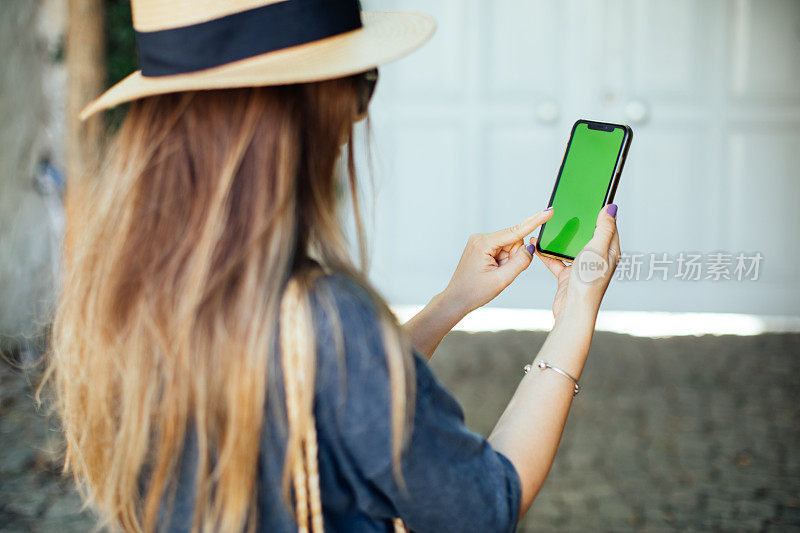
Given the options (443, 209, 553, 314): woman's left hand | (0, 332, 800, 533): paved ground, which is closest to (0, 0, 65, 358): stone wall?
(0, 332, 800, 533): paved ground

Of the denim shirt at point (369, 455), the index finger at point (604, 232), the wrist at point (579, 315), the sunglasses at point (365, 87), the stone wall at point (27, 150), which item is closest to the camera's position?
the denim shirt at point (369, 455)

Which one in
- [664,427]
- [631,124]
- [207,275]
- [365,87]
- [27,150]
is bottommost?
[664,427]

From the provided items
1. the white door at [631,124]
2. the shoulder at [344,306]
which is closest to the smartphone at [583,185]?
the shoulder at [344,306]

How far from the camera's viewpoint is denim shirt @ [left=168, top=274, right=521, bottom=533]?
2.67 ft

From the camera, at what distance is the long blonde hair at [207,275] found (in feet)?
2.68

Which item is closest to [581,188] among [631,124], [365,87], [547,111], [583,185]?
[583,185]

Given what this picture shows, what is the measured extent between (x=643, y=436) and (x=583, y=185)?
6.20ft

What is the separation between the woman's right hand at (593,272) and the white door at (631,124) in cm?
298

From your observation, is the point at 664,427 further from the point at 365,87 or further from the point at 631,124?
the point at 365,87

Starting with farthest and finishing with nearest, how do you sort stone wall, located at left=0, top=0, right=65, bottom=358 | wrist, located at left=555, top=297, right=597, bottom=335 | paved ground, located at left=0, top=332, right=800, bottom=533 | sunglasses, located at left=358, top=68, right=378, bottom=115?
stone wall, located at left=0, top=0, right=65, bottom=358, paved ground, located at left=0, top=332, right=800, bottom=533, wrist, located at left=555, top=297, right=597, bottom=335, sunglasses, located at left=358, top=68, right=378, bottom=115

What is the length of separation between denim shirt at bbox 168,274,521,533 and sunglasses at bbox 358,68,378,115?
9.3 inches

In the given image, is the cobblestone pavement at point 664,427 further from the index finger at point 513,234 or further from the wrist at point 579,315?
the wrist at point 579,315

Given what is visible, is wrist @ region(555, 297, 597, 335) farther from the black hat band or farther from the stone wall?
the stone wall

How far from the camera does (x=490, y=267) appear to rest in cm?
136
